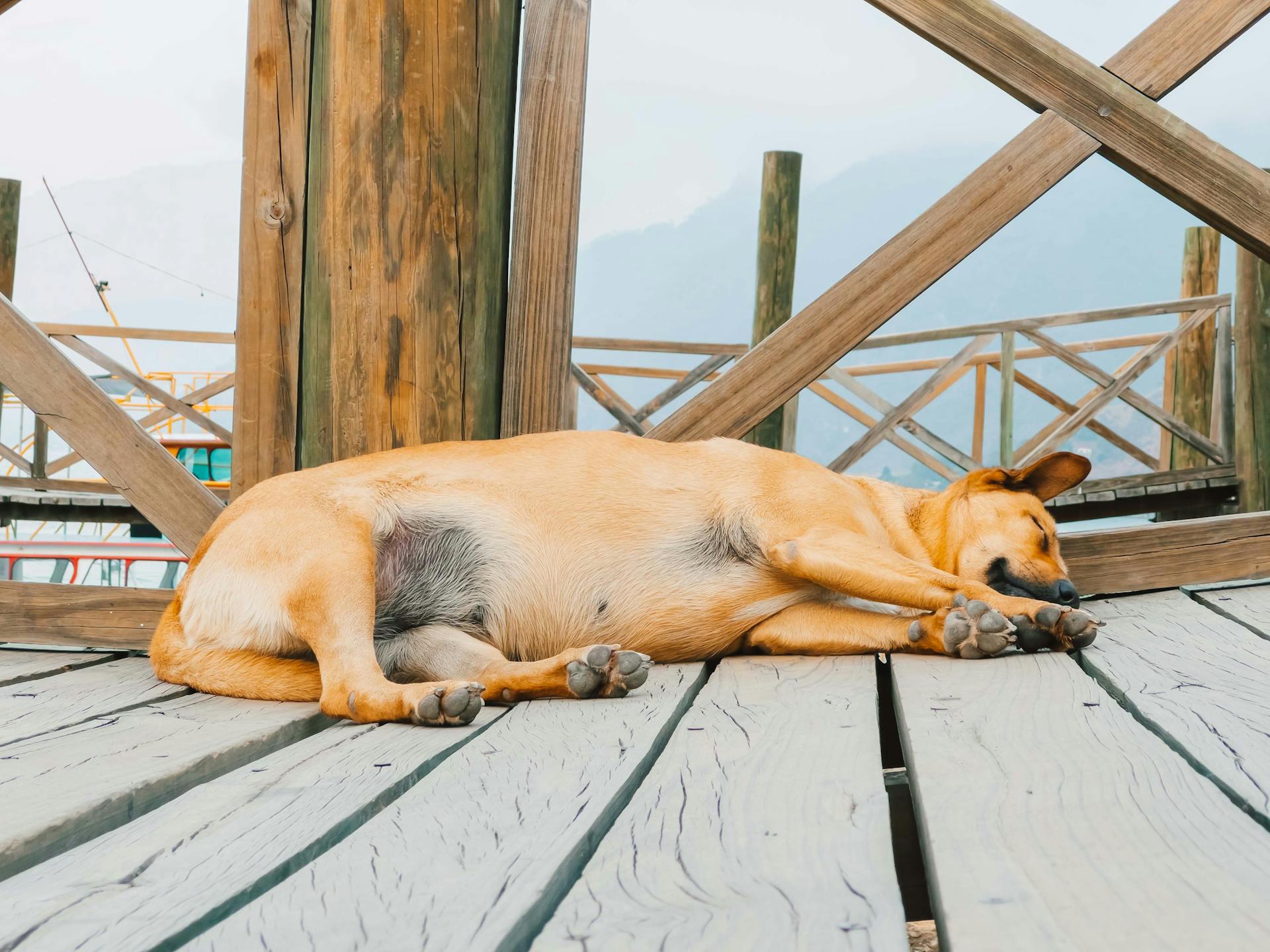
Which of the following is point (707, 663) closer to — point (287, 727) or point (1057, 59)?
point (287, 727)

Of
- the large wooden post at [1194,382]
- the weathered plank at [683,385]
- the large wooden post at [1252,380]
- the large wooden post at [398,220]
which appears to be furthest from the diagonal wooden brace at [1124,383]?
the large wooden post at [398,220]

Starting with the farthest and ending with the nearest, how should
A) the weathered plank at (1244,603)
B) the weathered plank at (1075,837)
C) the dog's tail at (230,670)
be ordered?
1. the weathered plank at (1244,603)
2. the dog's tail at (230,670)
3. the weathered plank at (1075,837)

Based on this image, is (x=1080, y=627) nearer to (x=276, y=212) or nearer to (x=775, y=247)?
(x=276, y=212)

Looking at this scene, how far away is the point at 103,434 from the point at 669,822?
2.43 meters

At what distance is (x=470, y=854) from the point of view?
1114mm

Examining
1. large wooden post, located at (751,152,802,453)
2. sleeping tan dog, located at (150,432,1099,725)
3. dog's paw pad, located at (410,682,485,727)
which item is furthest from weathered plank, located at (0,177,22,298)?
dog's paw pad, located at (410,682,485,727)

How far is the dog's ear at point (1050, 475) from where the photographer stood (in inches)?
120

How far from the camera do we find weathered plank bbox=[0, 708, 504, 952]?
0.94 metres

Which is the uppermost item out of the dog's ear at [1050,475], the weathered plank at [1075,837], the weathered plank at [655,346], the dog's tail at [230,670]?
the weathered plank at [655,346]

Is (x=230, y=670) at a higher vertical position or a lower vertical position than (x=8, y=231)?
lower

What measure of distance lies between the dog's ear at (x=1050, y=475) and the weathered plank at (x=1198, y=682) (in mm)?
378

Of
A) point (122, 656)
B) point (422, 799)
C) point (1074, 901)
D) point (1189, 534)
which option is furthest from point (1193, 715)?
point (122, 656)

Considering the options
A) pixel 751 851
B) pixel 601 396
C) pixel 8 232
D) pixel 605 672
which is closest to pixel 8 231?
pixel 8 232

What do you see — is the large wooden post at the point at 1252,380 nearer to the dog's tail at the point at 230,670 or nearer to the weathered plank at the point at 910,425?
the weathered plank at the point at 910,425
